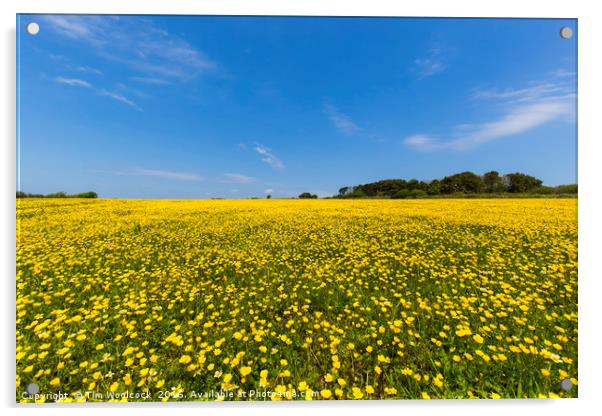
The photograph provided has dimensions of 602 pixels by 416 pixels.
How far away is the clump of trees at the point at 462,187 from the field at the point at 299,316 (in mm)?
454

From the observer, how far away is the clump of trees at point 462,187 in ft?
12.5

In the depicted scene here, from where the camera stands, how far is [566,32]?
9.70 feet

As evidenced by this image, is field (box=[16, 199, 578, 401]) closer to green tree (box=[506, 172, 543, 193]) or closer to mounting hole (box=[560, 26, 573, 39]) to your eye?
green tree (box=[506, 172, 543, 193])

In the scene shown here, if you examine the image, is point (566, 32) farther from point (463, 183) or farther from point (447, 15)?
point (463, 183)

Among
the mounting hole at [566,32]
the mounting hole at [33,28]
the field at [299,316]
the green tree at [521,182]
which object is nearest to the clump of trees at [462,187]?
the green tree at [521,182]

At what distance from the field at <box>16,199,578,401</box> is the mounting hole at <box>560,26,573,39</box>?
2.04 metres

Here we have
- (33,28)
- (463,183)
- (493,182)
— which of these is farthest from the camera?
(463,183)

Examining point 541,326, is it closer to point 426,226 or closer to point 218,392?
point 218,392

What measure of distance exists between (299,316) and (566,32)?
4.65 m

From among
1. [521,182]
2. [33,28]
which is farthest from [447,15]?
[33,28]

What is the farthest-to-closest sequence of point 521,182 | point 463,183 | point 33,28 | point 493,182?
1. point 463,183
2. point 493,182
3. point 521,182
4. point 33,28

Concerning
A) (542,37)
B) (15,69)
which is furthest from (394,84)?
(15,69)

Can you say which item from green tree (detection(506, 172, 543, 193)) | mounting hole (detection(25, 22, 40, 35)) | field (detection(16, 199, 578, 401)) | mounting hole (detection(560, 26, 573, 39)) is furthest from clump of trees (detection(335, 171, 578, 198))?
mounting hole (detection(25, 22, 40, 35))

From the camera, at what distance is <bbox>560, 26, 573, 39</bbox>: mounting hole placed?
9.69ft
